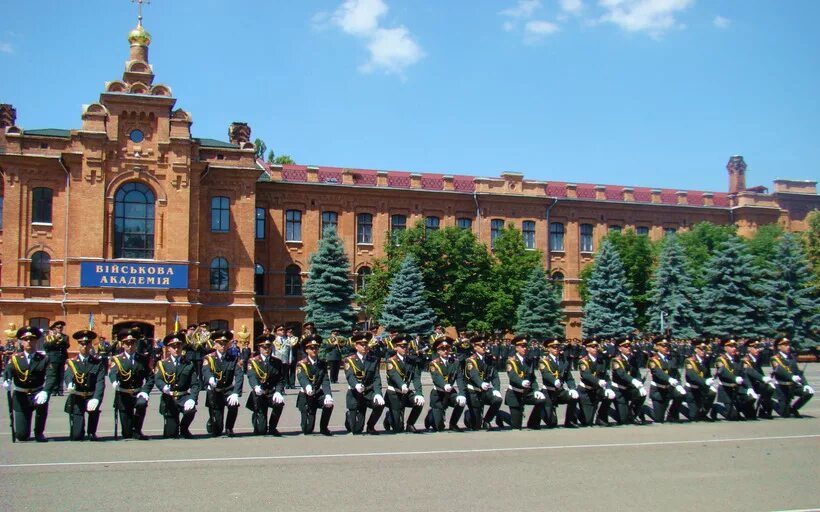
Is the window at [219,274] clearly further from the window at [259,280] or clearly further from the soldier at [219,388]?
the soldier at [219,388]

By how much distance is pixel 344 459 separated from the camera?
1169 cm

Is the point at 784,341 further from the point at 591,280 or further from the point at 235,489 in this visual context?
the point at 591,280

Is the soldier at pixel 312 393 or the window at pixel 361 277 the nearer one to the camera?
the soldier at pixel 312 393

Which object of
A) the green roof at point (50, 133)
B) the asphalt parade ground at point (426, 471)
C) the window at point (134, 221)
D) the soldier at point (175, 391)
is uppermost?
the green roof at point (50, 133)

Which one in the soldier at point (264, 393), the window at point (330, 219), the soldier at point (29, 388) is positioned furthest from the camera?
the window at point (330, 219)

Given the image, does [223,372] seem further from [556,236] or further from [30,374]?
[556,236]

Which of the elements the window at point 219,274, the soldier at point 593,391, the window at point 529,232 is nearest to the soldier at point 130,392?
the soldier at point 593,391

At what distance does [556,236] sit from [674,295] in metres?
9.85

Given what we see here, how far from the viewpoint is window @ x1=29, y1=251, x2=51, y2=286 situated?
4053cm

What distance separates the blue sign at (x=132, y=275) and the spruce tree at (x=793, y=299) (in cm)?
2994

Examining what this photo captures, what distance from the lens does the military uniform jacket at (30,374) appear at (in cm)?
1340

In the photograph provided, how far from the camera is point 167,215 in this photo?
40250 millimetres

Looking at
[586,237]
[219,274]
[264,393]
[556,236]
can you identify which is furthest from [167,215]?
[264,393]

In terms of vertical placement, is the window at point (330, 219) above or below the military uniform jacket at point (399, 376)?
above
